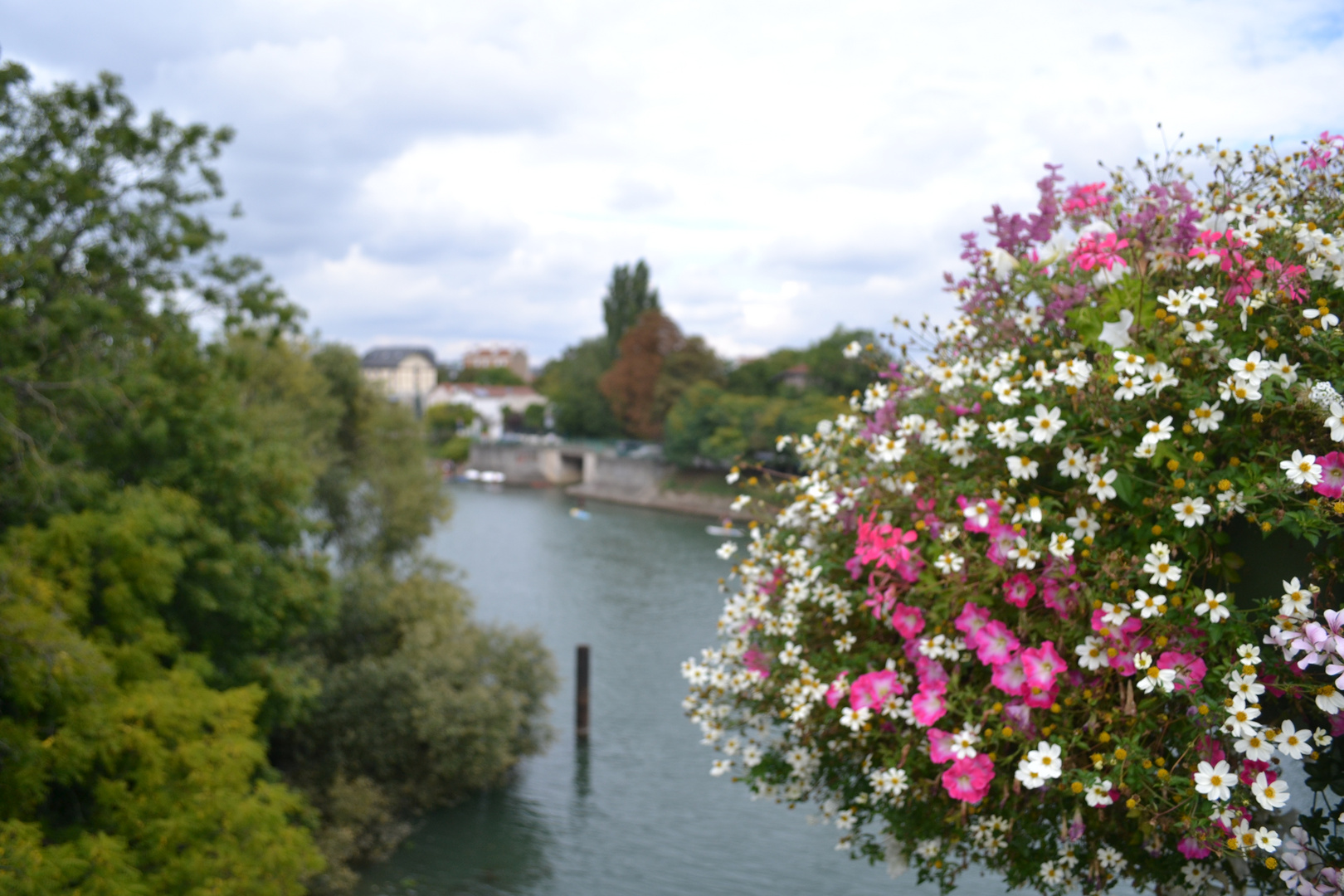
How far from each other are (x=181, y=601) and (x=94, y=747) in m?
4.17

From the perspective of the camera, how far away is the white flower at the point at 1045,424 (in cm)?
275

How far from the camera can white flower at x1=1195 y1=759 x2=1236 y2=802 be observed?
7.63 feet

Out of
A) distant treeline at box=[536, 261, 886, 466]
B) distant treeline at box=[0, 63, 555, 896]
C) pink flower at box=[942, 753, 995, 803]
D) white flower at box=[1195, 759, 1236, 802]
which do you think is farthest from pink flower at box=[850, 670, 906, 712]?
distant treeline at box=[536, 261, 886, 466]

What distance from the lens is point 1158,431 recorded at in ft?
8.54

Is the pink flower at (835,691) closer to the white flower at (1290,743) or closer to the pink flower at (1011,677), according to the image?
the pink flower at (1011,677)

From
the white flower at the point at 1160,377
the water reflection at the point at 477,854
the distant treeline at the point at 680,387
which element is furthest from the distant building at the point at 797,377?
the white flower at the point at 1160,377

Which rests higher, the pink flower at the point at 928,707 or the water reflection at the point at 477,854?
the pink flower at the point at 928,707

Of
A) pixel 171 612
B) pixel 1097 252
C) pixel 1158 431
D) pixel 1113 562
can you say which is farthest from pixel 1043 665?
pixel 171 612

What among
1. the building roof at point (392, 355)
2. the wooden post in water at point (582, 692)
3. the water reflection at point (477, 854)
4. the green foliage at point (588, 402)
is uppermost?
the building roof at point (392, 355)

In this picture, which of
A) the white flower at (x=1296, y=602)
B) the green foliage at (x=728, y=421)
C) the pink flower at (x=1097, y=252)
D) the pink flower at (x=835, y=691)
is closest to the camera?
the white flower at (x=1296, y=602)

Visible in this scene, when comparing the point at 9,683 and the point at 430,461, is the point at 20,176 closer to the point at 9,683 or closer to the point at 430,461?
the point at 9,683

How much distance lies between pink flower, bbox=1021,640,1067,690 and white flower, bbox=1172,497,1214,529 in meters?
0.47

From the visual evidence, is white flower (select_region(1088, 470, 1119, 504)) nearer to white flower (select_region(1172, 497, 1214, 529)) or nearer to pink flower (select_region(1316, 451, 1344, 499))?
white flower (select_region(1172, 497, 1214, 529))

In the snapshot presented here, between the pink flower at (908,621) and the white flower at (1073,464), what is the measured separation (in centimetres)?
62
